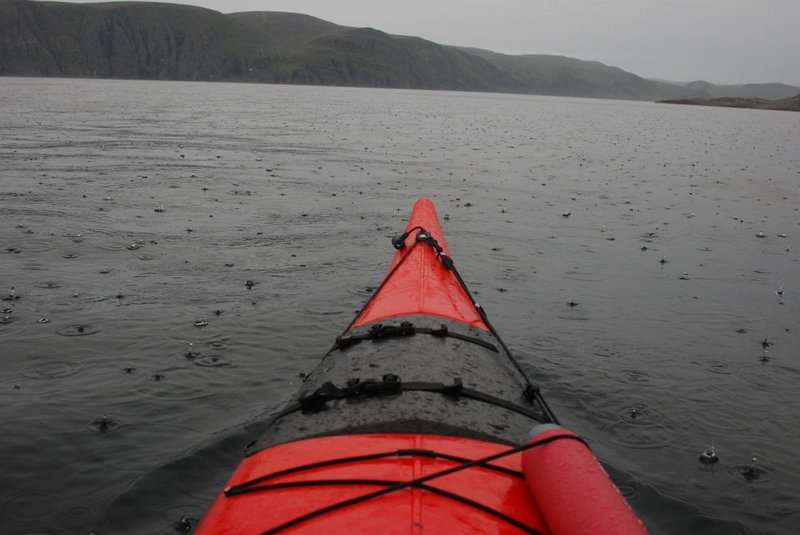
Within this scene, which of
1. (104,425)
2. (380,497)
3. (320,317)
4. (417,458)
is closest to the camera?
(380,497)

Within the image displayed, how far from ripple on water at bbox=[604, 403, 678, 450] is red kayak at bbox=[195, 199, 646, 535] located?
195cm

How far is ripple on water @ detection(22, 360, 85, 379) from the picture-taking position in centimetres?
722

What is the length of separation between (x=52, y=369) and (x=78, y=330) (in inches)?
42.3

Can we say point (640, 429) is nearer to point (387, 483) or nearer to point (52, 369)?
point (387, 483)

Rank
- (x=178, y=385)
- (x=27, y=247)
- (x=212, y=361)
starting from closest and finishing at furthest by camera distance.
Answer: (x=178, y=385) → (x=212, y=361) → (x=27, y=247)

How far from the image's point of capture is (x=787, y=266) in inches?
504

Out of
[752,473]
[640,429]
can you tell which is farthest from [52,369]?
[752,473]

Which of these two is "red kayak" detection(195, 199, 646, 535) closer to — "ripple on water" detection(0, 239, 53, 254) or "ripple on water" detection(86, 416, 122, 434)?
"ripple on water" detection(86, 416, 122, 434)

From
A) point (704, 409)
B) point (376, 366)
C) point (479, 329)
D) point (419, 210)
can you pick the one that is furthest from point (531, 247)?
point (376, 366)

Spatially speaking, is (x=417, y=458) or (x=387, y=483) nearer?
(x=387, y=483)

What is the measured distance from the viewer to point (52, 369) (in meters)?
7.39

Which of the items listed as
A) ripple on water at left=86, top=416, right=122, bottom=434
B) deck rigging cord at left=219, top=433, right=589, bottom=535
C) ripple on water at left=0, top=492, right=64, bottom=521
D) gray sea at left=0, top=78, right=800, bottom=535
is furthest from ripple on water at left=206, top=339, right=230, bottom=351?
deck rigging cord at left=219, top=433, right=589, bottom=535

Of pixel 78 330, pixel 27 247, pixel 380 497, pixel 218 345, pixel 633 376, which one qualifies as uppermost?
pixel 380 497

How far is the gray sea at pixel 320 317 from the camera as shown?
5781 millimetres
